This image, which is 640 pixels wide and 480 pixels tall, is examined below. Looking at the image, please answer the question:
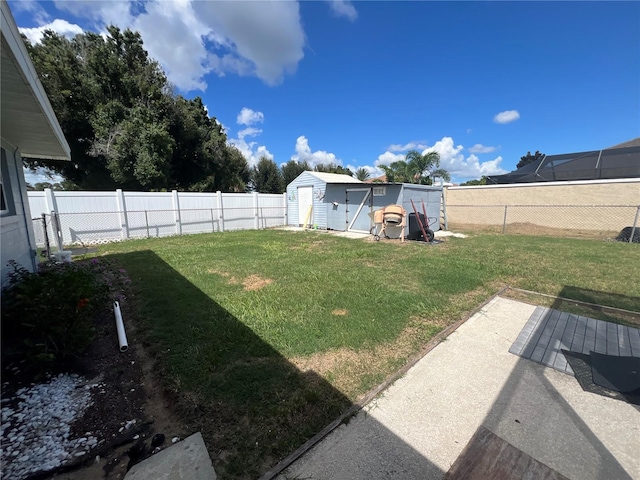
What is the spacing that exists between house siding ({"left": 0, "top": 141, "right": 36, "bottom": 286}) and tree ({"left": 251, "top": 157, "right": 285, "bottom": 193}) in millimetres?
25032

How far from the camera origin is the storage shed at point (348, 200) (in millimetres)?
11734

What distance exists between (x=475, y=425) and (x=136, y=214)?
13157 mm

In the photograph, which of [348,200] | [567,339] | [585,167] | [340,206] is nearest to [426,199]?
[348,200]

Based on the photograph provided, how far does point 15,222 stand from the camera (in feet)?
12.8

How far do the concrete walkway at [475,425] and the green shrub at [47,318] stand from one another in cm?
245

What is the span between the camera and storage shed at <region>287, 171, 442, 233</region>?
1173cm

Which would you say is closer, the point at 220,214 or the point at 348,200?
the point at 348,200

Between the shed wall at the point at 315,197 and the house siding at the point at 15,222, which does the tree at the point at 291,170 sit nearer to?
the shed wall at the point at 315,197

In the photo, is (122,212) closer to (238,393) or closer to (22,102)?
(22,102)

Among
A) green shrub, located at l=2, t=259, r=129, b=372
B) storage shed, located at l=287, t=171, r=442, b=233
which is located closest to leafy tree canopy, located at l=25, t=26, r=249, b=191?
storage shed, located at l=287, t=171, r=442, b=233

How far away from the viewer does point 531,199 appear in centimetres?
1349

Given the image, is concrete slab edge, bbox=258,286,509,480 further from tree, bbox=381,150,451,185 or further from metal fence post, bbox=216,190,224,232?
tree, bbox=381,150,451,185

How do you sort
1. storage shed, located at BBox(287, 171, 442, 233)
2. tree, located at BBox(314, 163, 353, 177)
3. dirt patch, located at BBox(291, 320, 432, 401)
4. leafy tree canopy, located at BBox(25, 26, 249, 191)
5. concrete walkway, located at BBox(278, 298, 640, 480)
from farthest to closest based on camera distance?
tree, located at BBox(314, 163, 353, 177), leafy tree canopy, located at BBox(25, 26, 249, 191), storage shed, located at BBox(287, 171, 442, 233), dirt patch, located at BBox(291, 320, 432, 401), concrete walkway, located at BBox(278, 298, 640, 480)

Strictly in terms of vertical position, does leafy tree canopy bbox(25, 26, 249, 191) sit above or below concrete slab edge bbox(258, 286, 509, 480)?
above
